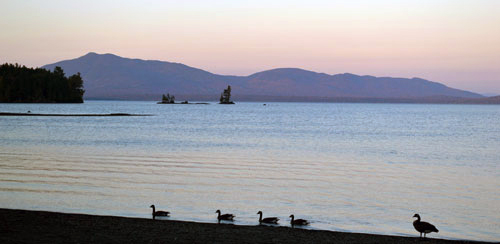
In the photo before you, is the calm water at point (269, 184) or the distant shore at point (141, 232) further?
the calm water at point (269, 184)

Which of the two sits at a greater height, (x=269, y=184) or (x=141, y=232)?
(x=141, y=232)

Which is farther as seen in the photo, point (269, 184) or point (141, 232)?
point (269, 184)

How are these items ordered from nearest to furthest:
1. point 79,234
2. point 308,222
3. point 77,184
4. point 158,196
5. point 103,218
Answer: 1. point 79,234
2. point 103,218
3. point 308,222
4. point 158,196
5. point 77,184

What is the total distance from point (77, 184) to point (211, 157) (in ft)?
47.1

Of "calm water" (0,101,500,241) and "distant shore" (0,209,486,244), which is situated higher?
"distant shore" (0,209,486,244)

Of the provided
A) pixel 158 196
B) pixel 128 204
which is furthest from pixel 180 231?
pixel 158 196

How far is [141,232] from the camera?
14.7 metres

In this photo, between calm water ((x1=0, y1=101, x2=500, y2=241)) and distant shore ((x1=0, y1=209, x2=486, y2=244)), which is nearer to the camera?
distant shore ((x1=0, y1=209, x2=486, y2=244))

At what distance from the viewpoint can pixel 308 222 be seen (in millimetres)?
17734

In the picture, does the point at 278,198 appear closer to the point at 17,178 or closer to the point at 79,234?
the point at 79,234

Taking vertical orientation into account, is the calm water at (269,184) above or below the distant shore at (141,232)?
below

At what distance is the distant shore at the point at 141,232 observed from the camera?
1374cm

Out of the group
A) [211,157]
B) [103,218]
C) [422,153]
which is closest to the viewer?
[103,218]

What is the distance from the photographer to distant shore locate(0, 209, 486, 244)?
13.7 m
